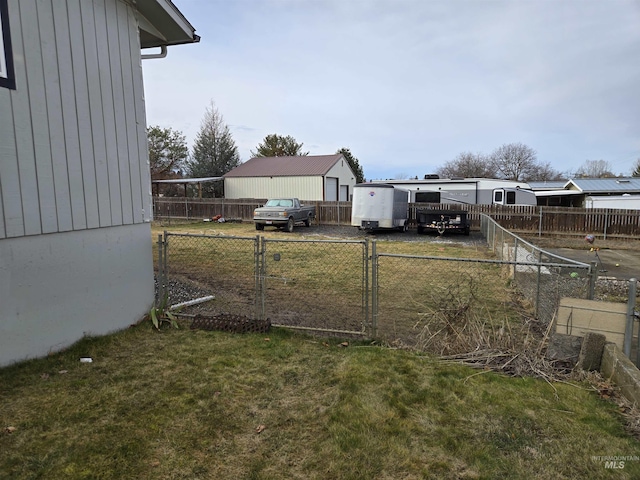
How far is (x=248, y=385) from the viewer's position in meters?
A: 3.72

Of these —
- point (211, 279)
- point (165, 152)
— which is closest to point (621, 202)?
point (211, 279)

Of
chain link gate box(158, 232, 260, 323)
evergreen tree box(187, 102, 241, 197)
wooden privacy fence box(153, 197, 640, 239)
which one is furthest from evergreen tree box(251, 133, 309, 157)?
chain link gate box(158, 232, 260, 323)

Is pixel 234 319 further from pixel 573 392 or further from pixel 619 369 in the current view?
pixel 619 369

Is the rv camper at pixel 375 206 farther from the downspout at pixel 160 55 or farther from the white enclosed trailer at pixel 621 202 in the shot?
the white enclosed trailer at pixel 621 202

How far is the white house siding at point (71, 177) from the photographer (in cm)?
384

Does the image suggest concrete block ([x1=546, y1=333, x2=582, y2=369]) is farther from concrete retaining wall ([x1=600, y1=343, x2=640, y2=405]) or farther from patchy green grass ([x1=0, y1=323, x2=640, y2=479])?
patchy green grass ([x1=0, y1=323, x2=640, y2=479])

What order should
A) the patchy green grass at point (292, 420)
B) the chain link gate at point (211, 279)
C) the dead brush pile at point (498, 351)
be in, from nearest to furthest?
the patchy green grass at point (292, 420) < the dead brush pile at point (498, 351) < the chain link gate at point (211, 279)

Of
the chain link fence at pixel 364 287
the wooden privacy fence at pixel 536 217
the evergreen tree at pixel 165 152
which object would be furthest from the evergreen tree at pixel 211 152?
the chain link fence at pixel 364 287

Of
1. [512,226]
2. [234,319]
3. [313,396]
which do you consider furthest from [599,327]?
[512,226]

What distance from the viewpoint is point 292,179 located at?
29.9 m

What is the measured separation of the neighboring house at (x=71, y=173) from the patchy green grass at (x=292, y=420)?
545 mm

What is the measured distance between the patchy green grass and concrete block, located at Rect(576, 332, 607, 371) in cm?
42

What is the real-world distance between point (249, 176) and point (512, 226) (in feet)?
63.4

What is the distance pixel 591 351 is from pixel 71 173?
576 centimetres
